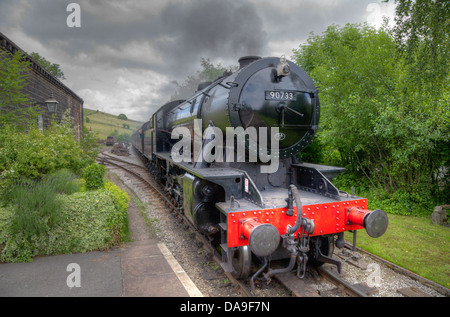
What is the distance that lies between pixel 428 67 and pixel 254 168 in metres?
4.07

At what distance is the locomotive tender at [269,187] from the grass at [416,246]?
140cm

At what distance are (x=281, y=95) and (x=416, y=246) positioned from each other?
4065 millimetres

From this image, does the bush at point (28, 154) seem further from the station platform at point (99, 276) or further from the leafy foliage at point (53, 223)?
the station platform at point (99, 276)

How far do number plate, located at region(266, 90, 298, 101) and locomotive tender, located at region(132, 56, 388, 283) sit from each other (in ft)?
0.05

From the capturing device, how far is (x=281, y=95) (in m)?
4.55

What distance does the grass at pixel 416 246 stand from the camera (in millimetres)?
4609

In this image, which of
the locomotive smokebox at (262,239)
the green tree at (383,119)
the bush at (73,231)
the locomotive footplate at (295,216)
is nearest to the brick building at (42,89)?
the bush at (73,231)

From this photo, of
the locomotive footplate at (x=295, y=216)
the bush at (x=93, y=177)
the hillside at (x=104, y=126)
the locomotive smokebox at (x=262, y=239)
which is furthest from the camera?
the hillside at (x=104, y=126)

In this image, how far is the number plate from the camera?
450 cm

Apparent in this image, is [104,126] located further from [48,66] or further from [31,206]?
[31,206]

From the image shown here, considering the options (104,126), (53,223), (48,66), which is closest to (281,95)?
(53,223)

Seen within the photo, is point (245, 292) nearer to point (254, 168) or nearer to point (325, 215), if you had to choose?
point (325, 215)
